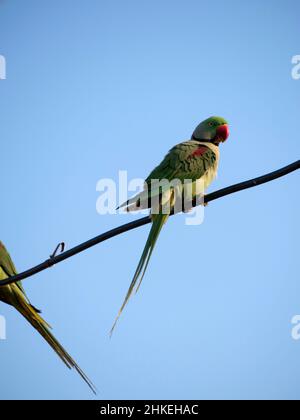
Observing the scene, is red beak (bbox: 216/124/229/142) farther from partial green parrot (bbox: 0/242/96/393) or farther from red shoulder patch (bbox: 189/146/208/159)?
partial green parrot (bbox: 0/242/96/393)

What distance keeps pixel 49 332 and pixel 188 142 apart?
9.03 ft

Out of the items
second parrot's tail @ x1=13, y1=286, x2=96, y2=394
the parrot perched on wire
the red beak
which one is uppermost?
the red beak

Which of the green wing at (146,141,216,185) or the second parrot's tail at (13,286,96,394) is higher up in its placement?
the green wing at (146,141,216,185)

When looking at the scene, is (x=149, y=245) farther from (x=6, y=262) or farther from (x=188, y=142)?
(x=188, y=142)

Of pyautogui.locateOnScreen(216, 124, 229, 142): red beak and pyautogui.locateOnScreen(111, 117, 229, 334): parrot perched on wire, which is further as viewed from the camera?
pyautogui.locateOnScreen(216, 124, 229, 142): red beak

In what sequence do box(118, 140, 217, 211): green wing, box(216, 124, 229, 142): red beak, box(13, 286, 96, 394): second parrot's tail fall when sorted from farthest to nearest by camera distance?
box(216, 124, 229, 142): red beak → box(118, 140, 217, 211): green wing → box(13, 286, 96, 394): second parrot's tail

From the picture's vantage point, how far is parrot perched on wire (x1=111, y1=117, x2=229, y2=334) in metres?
3.89

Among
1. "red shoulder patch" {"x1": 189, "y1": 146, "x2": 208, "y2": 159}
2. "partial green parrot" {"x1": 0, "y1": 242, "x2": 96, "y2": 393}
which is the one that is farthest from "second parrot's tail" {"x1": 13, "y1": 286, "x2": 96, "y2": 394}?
"red shoulder patch" {"x1": 189, "y1": 146, "x2": 208, "y2": 159}

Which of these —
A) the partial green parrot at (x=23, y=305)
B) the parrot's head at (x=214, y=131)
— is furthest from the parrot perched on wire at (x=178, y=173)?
the partial green parrot at (x=23, y=305)

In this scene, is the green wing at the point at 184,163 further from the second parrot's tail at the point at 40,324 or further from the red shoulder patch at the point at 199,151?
the second parrot's tail at the point at 40,324
